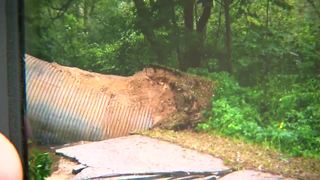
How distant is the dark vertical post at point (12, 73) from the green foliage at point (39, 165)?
8cm

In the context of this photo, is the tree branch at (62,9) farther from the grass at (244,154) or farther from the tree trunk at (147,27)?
the grass at (244,154)

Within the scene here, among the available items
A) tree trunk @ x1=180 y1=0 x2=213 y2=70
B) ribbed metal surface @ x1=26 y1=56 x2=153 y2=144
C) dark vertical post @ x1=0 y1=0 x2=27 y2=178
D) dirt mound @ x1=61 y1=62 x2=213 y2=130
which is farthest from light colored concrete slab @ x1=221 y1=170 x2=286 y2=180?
dark vertical post @ x1=0 y1=0 x2=27 y2=178

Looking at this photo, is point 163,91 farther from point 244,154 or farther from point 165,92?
point 244,154

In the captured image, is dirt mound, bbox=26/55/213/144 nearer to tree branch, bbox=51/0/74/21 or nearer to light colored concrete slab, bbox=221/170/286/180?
tree branch, bbox=51/0/74/21

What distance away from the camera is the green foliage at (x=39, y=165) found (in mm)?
3127

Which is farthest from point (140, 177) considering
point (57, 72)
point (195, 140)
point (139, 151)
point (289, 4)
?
point (289, 4)

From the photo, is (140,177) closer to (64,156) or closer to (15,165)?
(64,156)

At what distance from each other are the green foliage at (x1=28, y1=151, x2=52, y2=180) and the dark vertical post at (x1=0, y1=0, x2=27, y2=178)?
77 mm

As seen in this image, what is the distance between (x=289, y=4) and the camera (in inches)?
120

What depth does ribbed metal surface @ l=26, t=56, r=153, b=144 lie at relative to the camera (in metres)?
3.16

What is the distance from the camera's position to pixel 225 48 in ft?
10.1

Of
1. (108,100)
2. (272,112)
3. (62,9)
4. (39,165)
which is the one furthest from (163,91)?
(39,165)

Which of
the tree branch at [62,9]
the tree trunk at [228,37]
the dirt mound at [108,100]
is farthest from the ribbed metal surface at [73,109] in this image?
the tree trunk at [228,37]

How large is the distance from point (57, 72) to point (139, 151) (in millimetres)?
809
